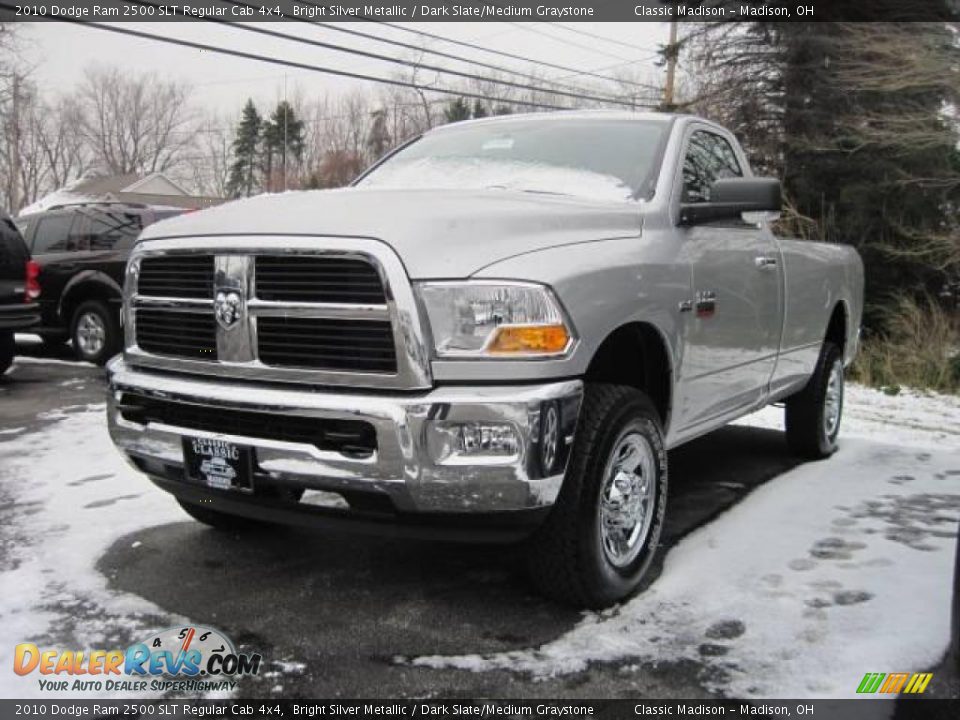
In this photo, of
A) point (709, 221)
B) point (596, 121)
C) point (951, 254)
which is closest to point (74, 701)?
point (709, 221)

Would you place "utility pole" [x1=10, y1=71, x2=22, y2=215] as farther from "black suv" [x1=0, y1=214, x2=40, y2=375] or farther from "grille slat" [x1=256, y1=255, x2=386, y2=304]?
"grille slat" [x1=256, y1=255, x2=386, y2=304]

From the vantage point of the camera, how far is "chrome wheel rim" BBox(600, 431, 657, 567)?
310cm

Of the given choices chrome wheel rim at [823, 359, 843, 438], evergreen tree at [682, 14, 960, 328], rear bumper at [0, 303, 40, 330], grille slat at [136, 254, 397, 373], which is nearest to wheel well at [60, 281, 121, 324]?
rear bumper at [0, 303, 40, 330]

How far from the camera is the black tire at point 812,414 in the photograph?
554 centimetres

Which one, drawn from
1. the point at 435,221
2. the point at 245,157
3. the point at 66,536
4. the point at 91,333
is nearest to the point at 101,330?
the point at 91,333

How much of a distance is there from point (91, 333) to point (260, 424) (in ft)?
25.9

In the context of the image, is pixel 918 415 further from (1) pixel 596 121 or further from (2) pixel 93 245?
(2) pixel 93 245

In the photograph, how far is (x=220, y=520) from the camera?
392 centimetres

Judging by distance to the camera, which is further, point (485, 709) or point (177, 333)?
point (177, 333)

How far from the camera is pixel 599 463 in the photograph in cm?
292

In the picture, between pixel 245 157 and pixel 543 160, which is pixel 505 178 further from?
pixel 245 157

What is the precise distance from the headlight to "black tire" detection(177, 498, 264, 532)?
1.69 meters

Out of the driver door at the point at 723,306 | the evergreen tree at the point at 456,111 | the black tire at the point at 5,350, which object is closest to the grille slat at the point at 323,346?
the driver door at the point at 723,306

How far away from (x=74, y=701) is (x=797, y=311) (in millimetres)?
3973
